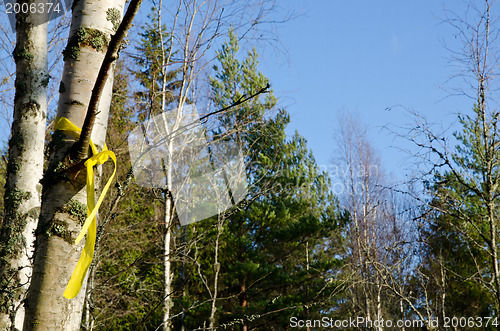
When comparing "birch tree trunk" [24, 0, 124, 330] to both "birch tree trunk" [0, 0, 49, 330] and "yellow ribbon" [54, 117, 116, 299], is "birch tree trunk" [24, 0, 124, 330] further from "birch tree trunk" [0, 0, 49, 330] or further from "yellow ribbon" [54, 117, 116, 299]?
"birch tree trunk" [0, 0, 49, 330]

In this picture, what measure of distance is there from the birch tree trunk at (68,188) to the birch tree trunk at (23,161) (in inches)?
54.1

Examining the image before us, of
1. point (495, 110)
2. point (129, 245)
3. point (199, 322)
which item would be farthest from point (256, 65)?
point (495, 110)

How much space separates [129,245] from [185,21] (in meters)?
4.68

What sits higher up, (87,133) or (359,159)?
(359,159)

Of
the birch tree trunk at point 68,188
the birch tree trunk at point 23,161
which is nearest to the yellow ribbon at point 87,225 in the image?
the birch tree trunk at point 68,188

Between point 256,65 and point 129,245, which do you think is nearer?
point 129,245

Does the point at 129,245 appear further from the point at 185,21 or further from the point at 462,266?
the point at 462,266

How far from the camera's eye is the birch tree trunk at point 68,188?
1.14m

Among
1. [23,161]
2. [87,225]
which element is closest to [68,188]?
[87,225]

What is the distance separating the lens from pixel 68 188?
1231 mm

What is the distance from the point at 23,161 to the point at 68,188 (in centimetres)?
150

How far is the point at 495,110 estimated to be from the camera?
156 inches

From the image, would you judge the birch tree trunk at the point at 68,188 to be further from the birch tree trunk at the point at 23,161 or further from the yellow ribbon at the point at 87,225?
the birch tree trunk at the point at 23,161

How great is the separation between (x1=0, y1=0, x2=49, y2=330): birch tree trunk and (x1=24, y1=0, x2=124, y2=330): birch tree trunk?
138 centimetres
